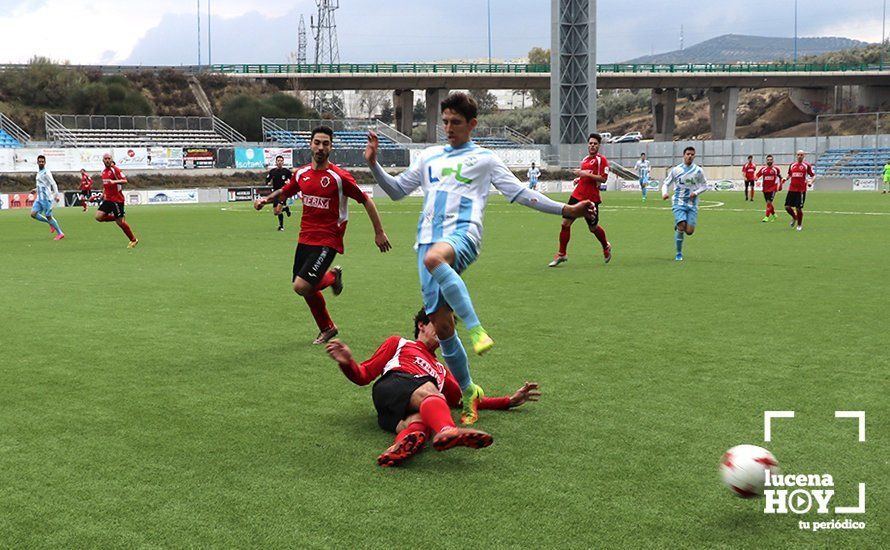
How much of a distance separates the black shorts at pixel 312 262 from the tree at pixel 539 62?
421 feet

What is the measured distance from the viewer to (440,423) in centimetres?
527

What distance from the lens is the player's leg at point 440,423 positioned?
5004mm

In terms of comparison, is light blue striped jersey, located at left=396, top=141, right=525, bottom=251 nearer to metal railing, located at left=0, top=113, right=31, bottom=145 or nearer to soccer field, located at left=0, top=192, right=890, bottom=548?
soccer field, located at left=0, top=192, right=890, bottom=548

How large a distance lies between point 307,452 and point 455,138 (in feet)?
7.88

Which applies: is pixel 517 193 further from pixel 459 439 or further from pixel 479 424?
pixel 459 439

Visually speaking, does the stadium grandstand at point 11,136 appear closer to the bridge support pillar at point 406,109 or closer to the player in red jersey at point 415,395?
the bridge support pillar at point 406,109

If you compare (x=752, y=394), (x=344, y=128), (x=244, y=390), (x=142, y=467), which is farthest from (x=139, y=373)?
(x=344, y=128)

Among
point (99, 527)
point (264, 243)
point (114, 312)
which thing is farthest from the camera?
point (264, 243)

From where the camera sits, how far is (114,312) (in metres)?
11.1

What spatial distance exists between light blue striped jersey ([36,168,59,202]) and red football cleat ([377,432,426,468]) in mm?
21500

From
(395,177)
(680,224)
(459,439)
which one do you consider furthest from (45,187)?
(459,439)

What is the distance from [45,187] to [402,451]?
72.7 ft

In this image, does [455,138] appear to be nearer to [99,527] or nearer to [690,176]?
[99,527]

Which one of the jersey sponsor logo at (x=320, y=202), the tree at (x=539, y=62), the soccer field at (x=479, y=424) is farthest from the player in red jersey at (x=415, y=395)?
the tree at (x=539, y=62)
